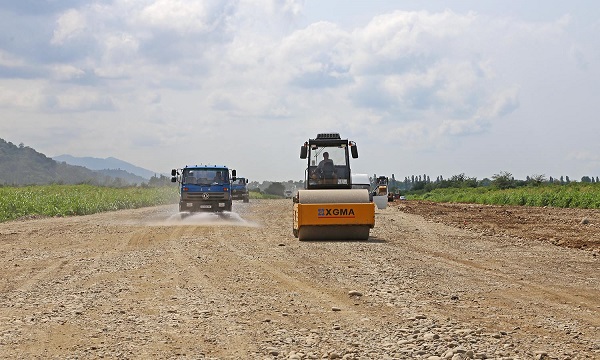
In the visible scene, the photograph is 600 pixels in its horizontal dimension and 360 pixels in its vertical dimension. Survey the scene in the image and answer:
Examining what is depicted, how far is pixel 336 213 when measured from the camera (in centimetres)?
2073

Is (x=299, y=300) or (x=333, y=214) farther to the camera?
(x=333, y=214)

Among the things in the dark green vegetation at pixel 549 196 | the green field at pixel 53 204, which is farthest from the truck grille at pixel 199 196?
the dark green vegetation at pixel 549 196

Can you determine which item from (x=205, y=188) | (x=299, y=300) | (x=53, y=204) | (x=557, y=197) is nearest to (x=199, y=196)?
(x=205, y=188)

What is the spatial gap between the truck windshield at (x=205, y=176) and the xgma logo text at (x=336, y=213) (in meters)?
14.3

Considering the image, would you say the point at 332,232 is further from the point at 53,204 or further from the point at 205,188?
the point at 53,204

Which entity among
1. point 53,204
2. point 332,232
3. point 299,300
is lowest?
point 299,300

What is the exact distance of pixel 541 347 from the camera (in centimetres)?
781

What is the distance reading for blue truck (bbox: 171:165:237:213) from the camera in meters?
→ 33.6

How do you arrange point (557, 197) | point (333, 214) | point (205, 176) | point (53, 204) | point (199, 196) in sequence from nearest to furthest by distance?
1. point (333, 214)
2. point (199, 196)
3. point (205, 176)
4. point (53, 204)
5. point (557, 197)

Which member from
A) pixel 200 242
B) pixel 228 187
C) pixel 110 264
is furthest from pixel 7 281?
pixel 228 187

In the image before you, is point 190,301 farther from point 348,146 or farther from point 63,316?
point 348,146

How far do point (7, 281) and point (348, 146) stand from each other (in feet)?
40.9

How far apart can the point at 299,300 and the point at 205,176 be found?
79.0 feet

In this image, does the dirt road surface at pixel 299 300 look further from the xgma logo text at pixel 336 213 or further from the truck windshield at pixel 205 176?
the truck windshield at pixel 205 176
